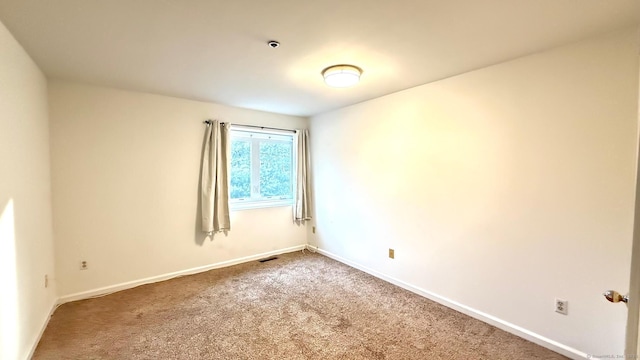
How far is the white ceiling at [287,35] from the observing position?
1.56 metres

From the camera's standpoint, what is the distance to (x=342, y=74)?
94.9 inches

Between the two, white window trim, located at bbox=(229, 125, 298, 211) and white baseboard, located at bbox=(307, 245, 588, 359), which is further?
white window trim, located at bbox=(229, 125, 298, 211)

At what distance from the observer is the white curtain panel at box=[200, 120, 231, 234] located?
363 cm

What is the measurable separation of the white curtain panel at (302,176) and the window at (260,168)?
142 millimetres

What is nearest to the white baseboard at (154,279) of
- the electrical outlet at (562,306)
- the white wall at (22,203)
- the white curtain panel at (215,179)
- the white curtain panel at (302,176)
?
the white wall at (22,203)

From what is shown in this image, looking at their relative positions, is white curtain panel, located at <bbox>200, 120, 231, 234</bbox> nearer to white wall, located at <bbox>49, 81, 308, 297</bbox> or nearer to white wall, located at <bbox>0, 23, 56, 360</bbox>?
white wall, located at <bbox>49, 81, 308, 297</bbox>

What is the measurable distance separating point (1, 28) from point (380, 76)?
8.82ft

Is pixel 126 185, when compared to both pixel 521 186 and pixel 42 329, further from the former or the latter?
pixel 521 186

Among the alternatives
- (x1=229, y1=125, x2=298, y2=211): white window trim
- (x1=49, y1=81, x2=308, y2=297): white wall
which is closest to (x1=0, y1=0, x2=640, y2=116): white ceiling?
(x1=49, y1=81, x2=308, y2=297): white wall

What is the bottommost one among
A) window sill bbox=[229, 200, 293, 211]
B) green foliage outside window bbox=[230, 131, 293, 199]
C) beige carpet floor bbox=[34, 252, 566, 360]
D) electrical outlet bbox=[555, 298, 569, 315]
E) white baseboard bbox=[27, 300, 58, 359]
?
beige carpet floor bbox=[34, 252, 566, 360]

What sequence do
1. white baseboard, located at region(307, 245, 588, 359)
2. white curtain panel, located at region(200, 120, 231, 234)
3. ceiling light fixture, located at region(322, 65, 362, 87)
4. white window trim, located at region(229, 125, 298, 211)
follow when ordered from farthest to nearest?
1. white window trim, located at region(229, 125, 298, 211)
2. white curtain panel, located at region(200, 120, 231, 234)
3. ceiling light fixture, located at region(322, 65, 362, 87)
4. white baseboard, located at region(307, 245, 588, 359)

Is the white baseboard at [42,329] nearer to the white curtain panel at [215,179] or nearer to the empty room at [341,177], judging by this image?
the empty room at [341,177]

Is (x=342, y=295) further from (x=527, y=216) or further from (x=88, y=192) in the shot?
(x=88, y=192)

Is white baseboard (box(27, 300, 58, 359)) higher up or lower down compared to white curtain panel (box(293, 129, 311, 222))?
lower down
